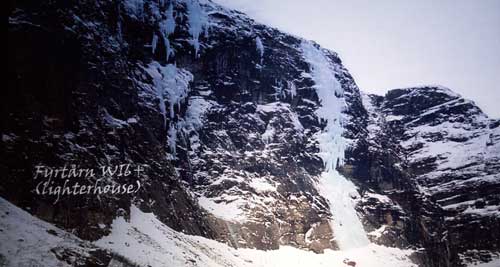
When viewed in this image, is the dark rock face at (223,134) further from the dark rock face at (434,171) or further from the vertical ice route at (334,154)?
the vertical ice route at (334,154)

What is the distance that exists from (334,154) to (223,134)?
98.3 feet

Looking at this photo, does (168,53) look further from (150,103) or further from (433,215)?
(433,215)

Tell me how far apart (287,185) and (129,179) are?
40489mm

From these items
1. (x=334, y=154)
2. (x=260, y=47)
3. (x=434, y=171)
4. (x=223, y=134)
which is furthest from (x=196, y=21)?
(x=434, y=171)

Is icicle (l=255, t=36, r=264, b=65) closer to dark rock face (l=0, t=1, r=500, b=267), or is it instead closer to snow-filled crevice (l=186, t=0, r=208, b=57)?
dark rock face (l=0, t=1, r=500, b=267)

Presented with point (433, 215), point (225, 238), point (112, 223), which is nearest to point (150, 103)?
point (225, 238)

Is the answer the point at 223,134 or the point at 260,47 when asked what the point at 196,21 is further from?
the point at 223,134

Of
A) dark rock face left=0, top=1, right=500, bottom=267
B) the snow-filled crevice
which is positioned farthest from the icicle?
the snow-filled crevice

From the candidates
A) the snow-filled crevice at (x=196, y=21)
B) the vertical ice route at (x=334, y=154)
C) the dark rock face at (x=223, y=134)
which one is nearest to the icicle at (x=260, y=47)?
the dark rock face at (x=223, y=134)

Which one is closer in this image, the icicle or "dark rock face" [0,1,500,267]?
"dark rock face" [0,1,500,267]

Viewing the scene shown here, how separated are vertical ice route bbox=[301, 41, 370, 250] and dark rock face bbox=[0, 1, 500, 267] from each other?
7.13ft

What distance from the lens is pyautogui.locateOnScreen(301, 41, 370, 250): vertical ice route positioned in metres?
90.1

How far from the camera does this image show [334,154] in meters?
106

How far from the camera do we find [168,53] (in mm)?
87688
